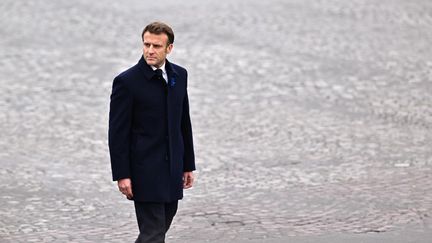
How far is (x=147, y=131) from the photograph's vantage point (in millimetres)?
6926

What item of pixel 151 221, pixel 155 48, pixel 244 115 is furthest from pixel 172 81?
pixel 244 115

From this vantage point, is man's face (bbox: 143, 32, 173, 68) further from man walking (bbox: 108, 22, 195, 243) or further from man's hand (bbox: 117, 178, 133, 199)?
man's hand (bbox: 117, 178, 133, 199)

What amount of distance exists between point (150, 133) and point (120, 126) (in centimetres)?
21

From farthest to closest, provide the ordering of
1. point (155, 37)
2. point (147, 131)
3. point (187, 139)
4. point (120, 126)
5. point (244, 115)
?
Result: point (244, 115), point (187, 139), point (147, 131), point (120, 126), point (155, 37)

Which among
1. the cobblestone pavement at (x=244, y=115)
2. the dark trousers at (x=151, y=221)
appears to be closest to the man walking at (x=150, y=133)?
the dark trousers at (x=151, y=221)

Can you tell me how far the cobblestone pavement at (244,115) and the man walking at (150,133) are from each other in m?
1.66

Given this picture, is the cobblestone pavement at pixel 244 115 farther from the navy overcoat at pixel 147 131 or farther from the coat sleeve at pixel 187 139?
the navy overcoat at pixel 147 131

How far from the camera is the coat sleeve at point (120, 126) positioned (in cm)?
682

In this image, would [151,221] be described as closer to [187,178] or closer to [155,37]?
[187,178]

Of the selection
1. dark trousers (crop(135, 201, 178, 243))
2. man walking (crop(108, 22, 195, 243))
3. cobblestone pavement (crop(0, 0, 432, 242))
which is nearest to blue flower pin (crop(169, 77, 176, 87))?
man walking (crop(108, 22, 195, 243))

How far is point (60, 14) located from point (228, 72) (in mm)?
5532

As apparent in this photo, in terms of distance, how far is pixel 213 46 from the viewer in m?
17.8

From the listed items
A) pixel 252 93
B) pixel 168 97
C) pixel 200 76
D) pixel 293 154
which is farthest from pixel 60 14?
pixel 168 97

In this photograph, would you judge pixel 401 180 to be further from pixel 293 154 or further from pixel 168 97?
pixel 168 97
